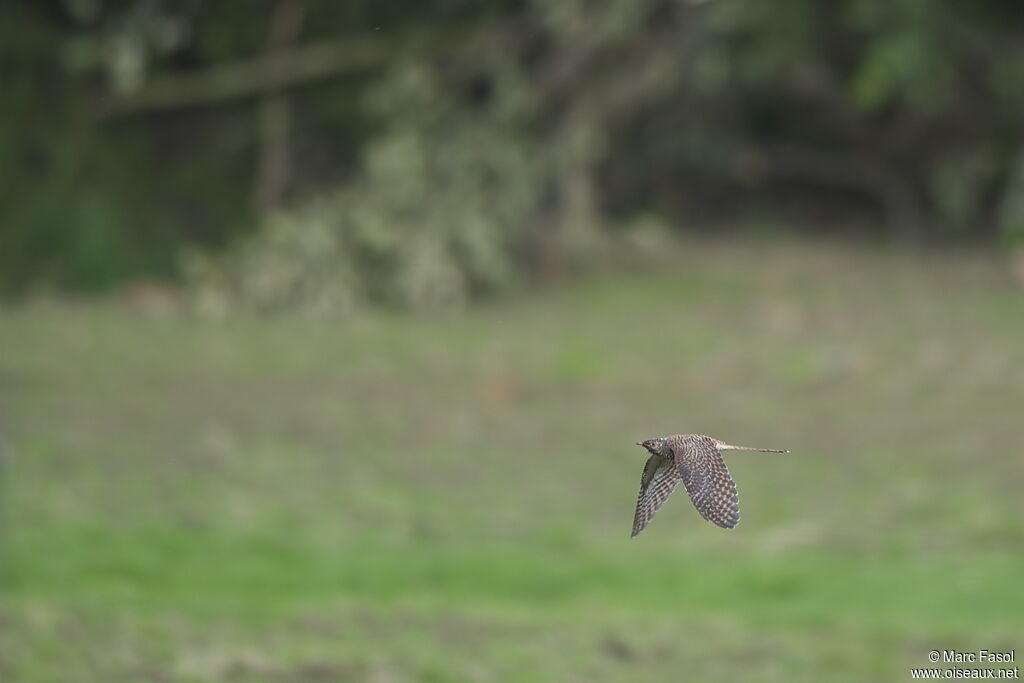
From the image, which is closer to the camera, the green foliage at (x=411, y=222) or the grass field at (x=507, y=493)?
the grass field at (x=507, y=493)

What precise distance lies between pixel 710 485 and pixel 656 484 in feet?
0.22

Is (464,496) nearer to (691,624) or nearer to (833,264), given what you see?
(691,624)

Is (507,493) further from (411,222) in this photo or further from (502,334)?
(411,222)

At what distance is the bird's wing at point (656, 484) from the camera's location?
1.78 m

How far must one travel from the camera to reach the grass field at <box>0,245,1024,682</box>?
6250 millimetres

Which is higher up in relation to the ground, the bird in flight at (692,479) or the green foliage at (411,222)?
the green foliage at (411,222)

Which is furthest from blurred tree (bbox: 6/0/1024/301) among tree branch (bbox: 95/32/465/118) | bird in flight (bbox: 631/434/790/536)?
bird in flight (bbox: 631/434/790/536)

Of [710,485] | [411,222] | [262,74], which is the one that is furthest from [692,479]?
[262,74]

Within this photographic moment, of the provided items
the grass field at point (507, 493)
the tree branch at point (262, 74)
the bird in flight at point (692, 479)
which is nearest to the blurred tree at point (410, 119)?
the tree branch at point (262, 74)

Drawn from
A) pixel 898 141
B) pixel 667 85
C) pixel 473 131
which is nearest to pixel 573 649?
pixel 473 131

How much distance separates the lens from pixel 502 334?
484 inches

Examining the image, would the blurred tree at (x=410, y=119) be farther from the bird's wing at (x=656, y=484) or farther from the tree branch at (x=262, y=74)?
the bird's wing at (x=656, y=484)

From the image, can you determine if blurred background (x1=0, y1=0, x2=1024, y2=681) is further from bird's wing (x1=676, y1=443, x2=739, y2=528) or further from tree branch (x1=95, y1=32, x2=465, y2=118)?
bird's wing (x1=676, y1=443, x2=739, y2=528)

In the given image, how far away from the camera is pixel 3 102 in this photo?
44.6ft
